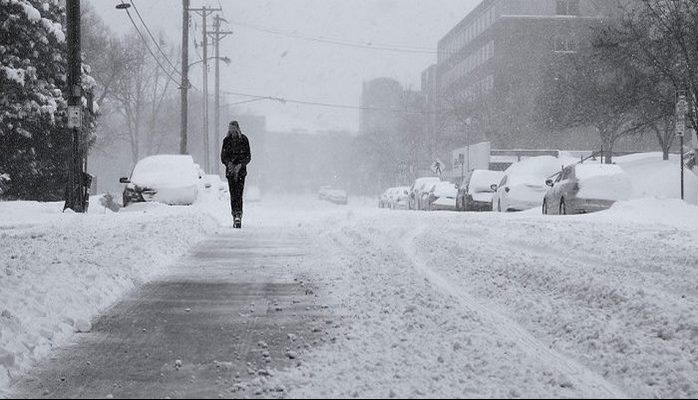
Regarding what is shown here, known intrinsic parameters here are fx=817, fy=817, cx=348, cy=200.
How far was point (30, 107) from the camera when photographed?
28.6 m

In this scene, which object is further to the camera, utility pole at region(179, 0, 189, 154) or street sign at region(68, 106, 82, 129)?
utility pole at region(179, 0, 189, 154)

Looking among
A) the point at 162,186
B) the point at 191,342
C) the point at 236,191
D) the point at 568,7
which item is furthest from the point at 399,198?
the point at 191,342

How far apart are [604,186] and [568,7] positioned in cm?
6106

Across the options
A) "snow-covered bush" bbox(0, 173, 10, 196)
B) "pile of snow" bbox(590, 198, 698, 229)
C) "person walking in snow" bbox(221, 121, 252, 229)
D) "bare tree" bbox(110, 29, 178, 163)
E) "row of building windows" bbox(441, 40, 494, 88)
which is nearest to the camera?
"person walking in snow" bbox(221, 121, 252, 229)

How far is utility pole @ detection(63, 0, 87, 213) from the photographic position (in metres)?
18.6

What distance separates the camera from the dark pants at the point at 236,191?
1349cm

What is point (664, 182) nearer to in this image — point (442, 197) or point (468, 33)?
point (442, 197)

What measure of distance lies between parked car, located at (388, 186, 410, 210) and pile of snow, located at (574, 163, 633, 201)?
2372 cm

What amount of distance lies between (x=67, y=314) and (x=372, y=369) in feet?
8.46

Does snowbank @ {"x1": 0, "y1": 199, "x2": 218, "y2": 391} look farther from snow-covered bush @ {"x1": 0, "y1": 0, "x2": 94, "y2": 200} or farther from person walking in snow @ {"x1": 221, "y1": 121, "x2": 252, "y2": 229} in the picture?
snow-covered bush @ {"x1": 0, "y1": 0, "x2": 94, "y2": 200}

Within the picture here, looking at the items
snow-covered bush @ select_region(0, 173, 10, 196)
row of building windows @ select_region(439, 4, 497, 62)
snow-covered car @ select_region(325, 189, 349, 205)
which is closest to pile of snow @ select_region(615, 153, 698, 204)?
snow-covered bush @ select_region(0, 173, 10, 196)

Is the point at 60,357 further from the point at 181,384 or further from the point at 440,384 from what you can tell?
the point at 440,384

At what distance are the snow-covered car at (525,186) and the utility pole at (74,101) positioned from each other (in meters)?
12.3

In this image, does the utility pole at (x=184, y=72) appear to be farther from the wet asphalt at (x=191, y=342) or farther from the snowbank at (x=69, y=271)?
the wet asphalt at (x=191, y=342)
